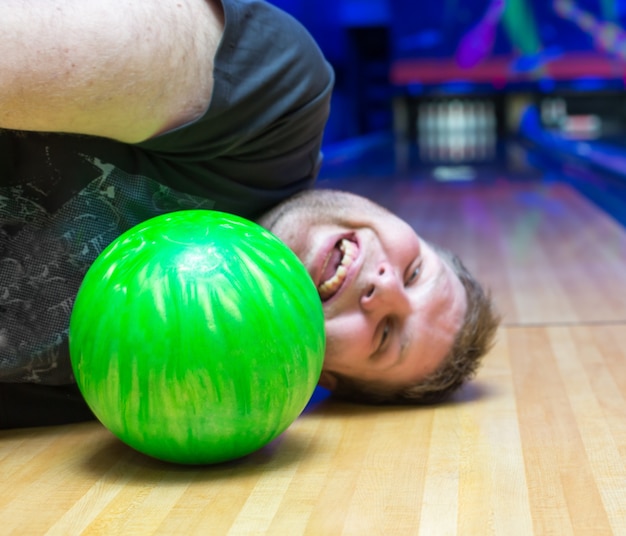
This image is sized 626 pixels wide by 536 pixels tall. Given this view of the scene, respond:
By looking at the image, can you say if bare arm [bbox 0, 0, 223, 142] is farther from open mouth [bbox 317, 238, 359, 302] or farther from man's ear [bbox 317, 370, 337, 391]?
man's ear [bbox 317, 370, 337, 391]

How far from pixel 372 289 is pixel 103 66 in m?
0.58

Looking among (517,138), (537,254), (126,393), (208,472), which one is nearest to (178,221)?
(126,393)

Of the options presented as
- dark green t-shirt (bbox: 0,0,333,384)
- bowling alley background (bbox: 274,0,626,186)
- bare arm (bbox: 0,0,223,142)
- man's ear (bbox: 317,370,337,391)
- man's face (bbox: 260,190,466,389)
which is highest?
bare arm (bbox: 0,0,223,142)

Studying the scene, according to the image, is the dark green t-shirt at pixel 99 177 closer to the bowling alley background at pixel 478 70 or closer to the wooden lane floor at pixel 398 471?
the wooden lane floor at pixel 398 471

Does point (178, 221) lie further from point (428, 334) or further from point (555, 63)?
point (555, 63)

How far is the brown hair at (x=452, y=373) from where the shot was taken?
5.96 feet

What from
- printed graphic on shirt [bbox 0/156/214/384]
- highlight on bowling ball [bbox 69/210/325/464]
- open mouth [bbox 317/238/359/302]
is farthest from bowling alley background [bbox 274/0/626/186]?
highlight on bowling ball [bbox 69/210/325/464]

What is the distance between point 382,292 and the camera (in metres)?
1.70

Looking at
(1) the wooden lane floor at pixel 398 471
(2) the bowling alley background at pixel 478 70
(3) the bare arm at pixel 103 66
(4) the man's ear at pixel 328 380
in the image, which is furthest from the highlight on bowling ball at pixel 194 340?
(2) the bowling alley background at pixel 478 70

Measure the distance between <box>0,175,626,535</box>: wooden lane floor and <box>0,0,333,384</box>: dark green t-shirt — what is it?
21 cm

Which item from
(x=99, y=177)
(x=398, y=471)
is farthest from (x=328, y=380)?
(x=99, y=177)

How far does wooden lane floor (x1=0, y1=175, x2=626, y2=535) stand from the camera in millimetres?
1235

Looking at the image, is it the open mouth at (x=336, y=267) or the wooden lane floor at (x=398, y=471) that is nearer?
the wooden lane floor at (x=398, y=471)

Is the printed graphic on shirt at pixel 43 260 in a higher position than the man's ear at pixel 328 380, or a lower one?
higher
